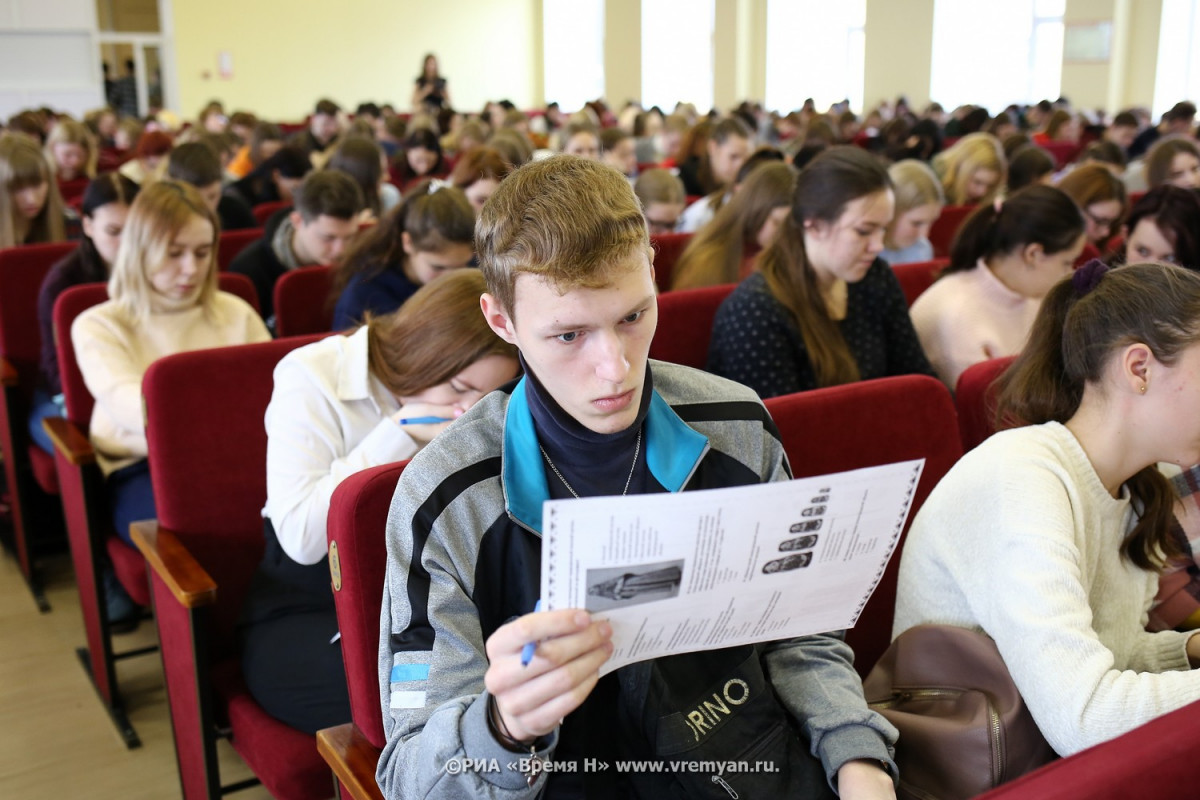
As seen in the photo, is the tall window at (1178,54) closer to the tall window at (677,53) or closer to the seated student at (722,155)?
the tall window at (677,53)

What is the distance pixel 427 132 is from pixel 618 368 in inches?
231

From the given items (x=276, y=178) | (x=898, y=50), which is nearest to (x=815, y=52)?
(x=898, y=50)

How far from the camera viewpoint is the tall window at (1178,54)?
13.0 m

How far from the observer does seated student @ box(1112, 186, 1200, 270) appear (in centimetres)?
312

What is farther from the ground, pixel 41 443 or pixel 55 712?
pixel 41 443

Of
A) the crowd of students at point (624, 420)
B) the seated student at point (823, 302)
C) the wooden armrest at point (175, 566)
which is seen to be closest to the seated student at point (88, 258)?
the crowd of students at point (624, 420)

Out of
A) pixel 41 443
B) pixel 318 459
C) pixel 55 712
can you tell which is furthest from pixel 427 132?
pixel 318 459

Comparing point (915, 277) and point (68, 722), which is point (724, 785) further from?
point (915, 277)

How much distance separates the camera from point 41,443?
3.04 meters

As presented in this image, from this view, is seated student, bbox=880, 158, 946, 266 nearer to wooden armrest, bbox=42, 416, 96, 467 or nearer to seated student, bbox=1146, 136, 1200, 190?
seated student, bbox=1146, 136, 1200, 190

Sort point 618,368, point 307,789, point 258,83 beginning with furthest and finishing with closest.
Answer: point 258,83 → point 307,789 → point 618,368

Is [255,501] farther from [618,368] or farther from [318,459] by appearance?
[618,368]

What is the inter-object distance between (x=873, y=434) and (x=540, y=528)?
75 centimetres

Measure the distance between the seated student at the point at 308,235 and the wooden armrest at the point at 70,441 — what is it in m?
0.84
